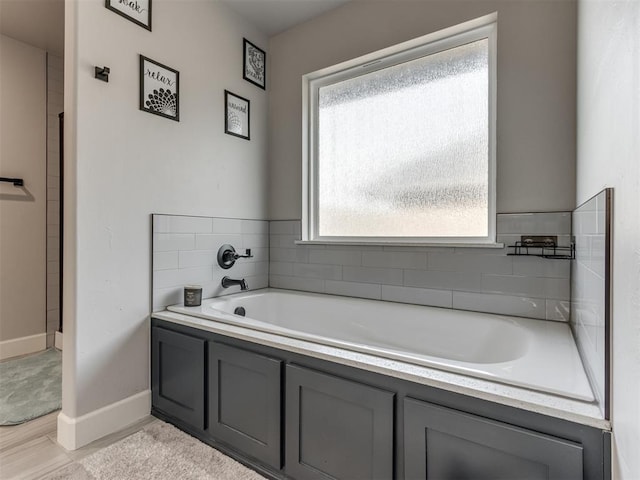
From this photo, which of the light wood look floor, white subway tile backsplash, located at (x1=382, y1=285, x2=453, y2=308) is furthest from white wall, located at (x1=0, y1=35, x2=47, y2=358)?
white subway tile backsplash, located at (x1=382, y1=285, x2=453, y2=308)

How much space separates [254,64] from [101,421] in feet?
8.98

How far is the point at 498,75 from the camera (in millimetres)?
1975

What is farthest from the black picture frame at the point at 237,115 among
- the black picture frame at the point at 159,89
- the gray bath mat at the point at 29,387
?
the gray bath mat at the point at 29,387

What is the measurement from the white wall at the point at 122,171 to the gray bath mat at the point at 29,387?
48 centimetres

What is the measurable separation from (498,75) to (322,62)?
4.35 ft

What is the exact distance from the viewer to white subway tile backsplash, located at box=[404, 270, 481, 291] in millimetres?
2045

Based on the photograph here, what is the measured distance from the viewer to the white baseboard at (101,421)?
174 centimetres

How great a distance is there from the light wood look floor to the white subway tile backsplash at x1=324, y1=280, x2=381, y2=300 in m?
1.43

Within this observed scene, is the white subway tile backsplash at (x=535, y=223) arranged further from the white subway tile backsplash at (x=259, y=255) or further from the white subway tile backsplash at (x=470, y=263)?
the white subway tile backsplash at (x=259, y=255)

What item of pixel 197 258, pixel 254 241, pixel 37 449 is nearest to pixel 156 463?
pixel 37 449

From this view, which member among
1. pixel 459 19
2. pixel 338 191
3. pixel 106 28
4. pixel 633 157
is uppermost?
pixel 459 19

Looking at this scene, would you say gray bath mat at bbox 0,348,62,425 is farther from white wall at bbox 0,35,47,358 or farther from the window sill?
the window sill

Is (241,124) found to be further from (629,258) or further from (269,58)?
(629,258)

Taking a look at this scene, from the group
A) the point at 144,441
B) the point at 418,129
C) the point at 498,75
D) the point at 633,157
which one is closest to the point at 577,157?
the point at 498,75
